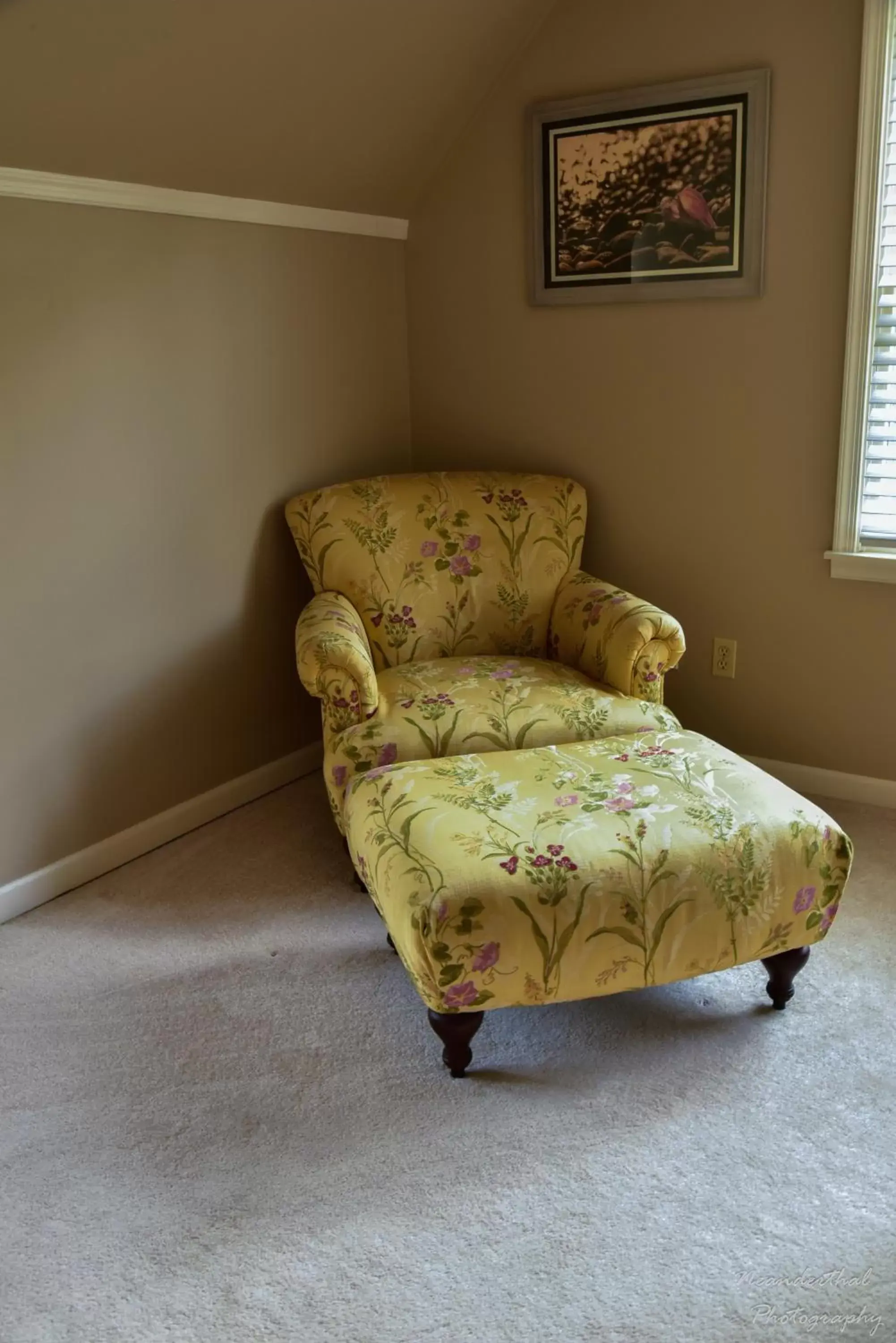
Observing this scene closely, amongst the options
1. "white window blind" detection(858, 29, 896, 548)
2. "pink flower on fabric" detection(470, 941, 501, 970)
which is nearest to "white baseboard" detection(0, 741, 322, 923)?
"pink flower on fabric" detection(470, 941, 501, 970)

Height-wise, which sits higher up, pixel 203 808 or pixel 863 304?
pixel 863 304

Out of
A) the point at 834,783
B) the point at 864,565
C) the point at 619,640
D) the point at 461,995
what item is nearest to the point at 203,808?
the point at 619,640

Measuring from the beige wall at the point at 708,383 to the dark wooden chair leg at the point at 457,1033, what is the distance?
147cm

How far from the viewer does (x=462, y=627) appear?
9.53 ft

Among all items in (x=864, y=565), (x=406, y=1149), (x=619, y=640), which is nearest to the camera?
(x=406, y=1149)

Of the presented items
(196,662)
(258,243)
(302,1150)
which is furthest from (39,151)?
(302,1150)

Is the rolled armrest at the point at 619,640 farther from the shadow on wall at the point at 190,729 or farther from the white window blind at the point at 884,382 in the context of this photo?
the shadow on wall at the point at 190,729

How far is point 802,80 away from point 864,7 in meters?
0.18

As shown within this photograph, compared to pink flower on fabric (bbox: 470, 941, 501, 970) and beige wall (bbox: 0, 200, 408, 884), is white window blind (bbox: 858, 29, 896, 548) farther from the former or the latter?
pink flower on fabric (bbox: 470, 941, 501, 970)

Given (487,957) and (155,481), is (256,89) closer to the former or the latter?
(155,481)

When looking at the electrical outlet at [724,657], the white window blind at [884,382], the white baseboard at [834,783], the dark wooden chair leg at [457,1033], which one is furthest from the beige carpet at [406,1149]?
the white window blind at [884,382]

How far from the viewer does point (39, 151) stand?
216 centimetres

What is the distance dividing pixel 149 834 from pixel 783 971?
1.54 m

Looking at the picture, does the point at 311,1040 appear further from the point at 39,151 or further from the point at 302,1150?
the point at 39,151
